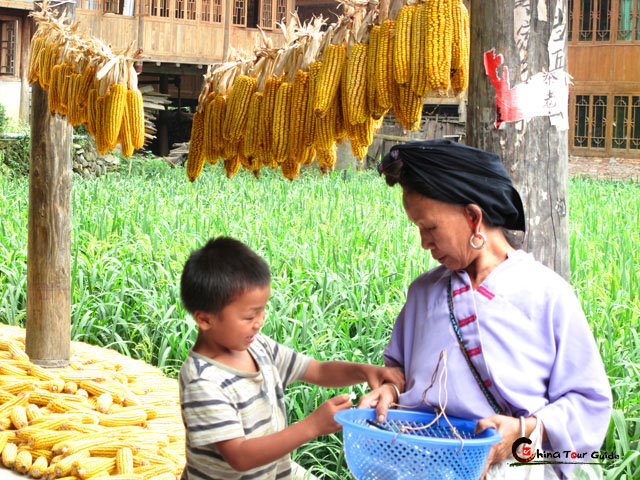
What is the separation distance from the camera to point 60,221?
13.5 ft

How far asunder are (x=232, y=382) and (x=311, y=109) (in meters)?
0.93

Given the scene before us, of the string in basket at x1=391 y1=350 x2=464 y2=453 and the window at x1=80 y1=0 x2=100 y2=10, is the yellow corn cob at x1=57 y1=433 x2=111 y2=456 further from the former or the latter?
the window at x1=80 y1=0 x2=100 y2=10

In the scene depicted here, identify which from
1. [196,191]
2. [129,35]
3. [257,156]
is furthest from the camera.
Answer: [129,35]

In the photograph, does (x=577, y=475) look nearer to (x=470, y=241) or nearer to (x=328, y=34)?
(x=470, y=241)

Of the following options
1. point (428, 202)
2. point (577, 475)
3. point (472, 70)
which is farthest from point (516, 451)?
point (472, 70)

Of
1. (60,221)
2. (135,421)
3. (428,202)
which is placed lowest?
(135,421)

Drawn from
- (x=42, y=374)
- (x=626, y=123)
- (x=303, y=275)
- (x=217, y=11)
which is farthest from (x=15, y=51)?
(x=42, y=374)

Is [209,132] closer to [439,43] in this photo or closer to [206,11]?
[439,43]

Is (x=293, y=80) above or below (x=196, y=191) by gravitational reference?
above

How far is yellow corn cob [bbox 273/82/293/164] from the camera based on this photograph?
2.42 m

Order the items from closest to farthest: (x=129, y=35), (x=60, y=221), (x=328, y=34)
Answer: (x=328, y=34)
(x=60, y=221)
(x=129, y=35)

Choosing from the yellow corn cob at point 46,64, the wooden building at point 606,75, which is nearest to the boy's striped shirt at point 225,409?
the yellow corn cob at point 46,64

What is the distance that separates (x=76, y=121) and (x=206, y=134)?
0.92m

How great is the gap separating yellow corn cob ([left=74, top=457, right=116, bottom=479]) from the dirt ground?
13.8m
